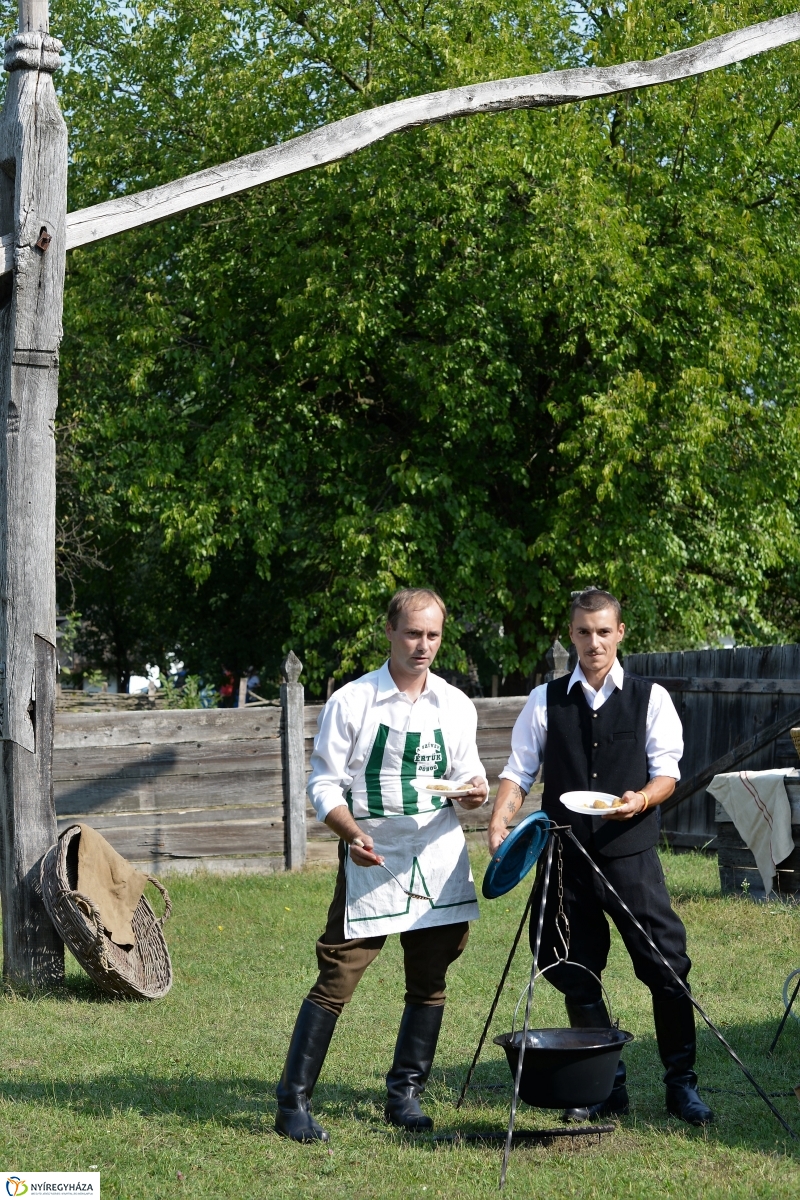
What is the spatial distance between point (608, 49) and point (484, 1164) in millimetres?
14379

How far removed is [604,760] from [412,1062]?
1295mm

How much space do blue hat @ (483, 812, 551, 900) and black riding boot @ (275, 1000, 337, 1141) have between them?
0.74 metres

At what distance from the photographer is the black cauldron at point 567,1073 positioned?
4.25 m

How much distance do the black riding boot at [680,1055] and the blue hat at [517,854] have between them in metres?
0.68

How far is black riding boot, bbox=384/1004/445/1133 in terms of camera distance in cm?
474

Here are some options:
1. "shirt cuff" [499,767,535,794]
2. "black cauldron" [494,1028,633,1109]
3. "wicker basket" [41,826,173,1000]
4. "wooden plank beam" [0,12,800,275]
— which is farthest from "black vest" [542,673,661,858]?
"wooden plank beam" [0,12,800,275]

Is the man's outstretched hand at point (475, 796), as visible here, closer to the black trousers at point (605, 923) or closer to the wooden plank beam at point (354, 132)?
the black trousers at point (605, 923)

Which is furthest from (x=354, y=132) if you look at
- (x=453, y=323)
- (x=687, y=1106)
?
(x=453, y=323)

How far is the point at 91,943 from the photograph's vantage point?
680cm

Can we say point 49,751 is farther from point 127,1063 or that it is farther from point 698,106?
point 698,106

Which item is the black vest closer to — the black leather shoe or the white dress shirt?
the white dress shirt

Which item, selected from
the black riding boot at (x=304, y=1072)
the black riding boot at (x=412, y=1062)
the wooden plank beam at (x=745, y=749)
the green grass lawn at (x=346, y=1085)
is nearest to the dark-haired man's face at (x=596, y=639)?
the black riding boot at (x=412, y=1062)

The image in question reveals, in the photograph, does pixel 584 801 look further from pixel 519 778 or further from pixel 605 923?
pixel 605 923

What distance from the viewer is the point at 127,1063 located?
224 inches
